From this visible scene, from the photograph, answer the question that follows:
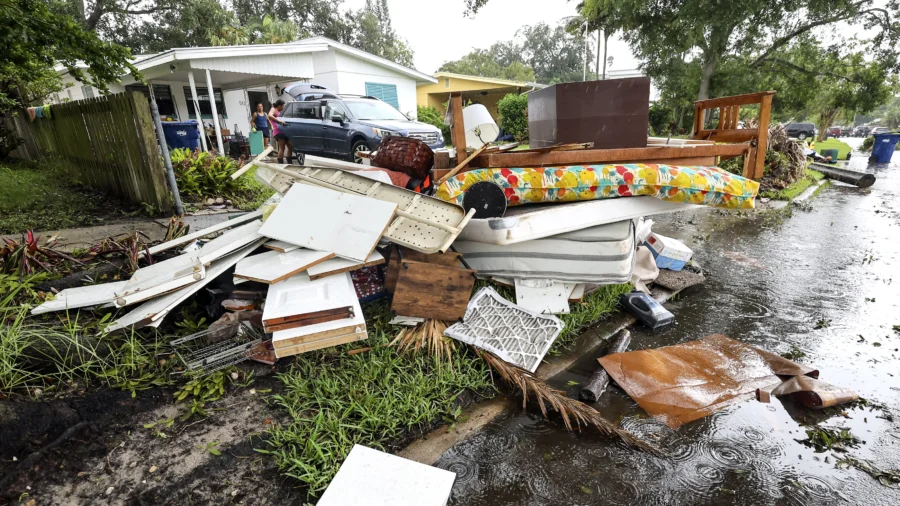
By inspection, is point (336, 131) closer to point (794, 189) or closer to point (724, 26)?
point (794, 189)

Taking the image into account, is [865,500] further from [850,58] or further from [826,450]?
[850,58]

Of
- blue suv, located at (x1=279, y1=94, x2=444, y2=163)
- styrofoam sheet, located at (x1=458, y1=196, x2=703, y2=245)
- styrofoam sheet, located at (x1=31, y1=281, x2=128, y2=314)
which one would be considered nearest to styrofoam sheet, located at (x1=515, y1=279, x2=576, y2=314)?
styrofoam sheet, located at (x1=458, y1=196, x2=703, y2=245)

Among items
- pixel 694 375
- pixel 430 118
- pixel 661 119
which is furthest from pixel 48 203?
pixel 661 119

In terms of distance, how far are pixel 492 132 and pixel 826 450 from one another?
3.56 metres

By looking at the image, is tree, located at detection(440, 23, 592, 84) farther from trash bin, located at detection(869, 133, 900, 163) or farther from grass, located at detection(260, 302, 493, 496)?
grass, located at detection(260, 302, 493, 496)

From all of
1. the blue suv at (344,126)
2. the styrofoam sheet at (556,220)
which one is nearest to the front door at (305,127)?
the blue suv at (344,126)

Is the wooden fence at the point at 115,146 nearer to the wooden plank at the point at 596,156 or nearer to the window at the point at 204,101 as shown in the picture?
the wooden plank at the point at 596,156

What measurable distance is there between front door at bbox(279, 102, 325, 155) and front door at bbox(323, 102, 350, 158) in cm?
21

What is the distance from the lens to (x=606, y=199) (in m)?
3.48

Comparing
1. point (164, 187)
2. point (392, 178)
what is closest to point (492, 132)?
point (392, 178)

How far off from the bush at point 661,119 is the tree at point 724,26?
2.76 metres

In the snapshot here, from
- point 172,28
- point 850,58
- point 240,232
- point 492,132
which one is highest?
point 172,28

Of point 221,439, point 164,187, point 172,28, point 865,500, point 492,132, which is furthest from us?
point 172,28

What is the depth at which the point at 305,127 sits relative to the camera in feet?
32.1
